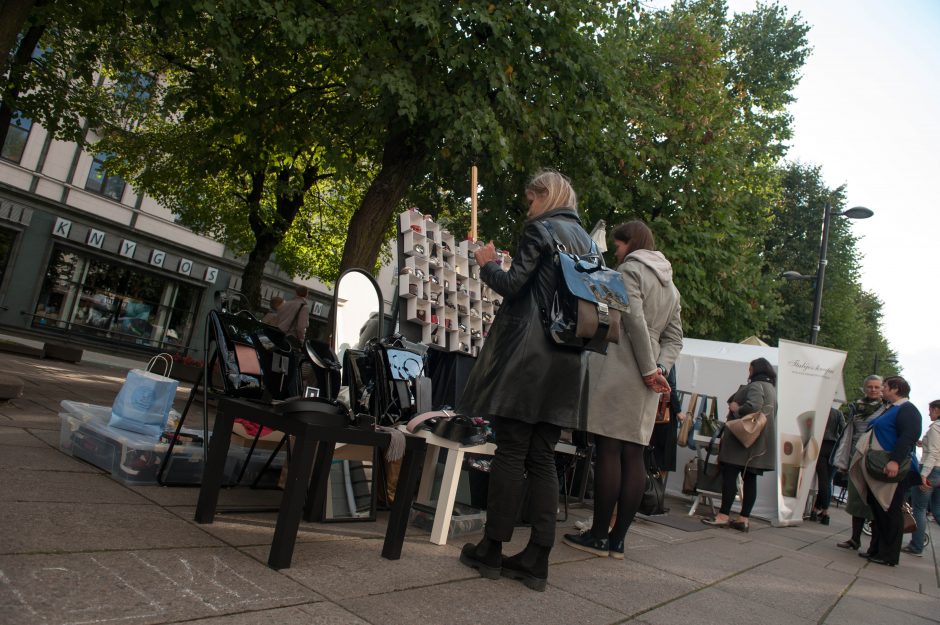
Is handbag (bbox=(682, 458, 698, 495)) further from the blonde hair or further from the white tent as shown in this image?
the blonde hair

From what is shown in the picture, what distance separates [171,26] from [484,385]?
6745mm

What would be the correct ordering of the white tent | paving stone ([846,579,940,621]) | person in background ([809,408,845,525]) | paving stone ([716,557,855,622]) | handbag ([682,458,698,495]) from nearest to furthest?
paving stone ([716,557,855,622]) → paving stone ([846,579,940,621]) → handbag ([682,458,698,495]) → the white tent → person in background ([809,408,845,525])

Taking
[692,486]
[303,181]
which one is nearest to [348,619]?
[692,486]

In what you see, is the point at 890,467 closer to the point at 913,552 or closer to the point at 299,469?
the point at 913,552

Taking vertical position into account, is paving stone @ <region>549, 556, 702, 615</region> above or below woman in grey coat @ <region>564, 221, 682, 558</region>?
below

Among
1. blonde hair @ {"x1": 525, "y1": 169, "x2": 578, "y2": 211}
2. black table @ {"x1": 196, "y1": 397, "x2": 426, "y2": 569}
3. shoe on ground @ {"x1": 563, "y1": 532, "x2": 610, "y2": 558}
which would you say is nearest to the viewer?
black table @ {"x1": 196, "y1": 397, "x2": 426, "y2": 569}

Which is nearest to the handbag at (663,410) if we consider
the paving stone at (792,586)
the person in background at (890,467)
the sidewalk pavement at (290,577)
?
the sidewalk pavement at (290,577)

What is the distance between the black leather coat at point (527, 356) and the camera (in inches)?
131

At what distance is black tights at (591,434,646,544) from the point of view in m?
4.25

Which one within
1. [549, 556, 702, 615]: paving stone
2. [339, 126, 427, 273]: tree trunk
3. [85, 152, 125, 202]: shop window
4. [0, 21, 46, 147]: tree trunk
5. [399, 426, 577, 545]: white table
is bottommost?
[549, 556, 702, 615]: paving stone

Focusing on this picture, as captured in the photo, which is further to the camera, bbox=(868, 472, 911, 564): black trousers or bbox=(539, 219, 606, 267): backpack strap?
bbox=(868, 472, 911, 564): black trousers

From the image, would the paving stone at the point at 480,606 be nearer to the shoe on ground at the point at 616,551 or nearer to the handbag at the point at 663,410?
the shoe on ground at the point at 616,551

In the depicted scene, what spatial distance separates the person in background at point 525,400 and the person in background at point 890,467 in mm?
5186

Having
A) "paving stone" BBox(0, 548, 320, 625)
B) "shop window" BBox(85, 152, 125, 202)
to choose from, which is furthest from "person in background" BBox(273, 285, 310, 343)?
"shop window" BBox(85, 152, 125, 202)
